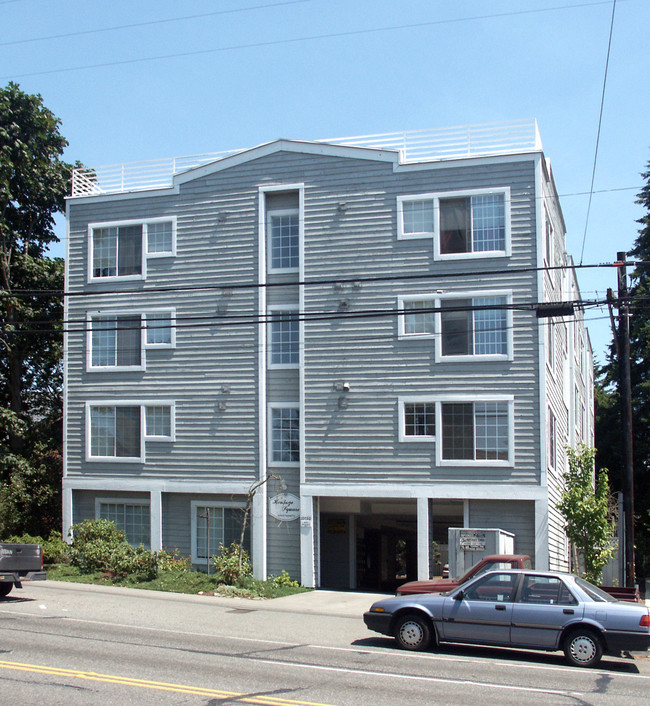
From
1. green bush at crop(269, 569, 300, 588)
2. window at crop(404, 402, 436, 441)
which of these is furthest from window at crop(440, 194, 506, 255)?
green bush at crop(269, 569, 300, 588)

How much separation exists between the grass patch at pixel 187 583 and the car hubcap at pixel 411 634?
9141 mm

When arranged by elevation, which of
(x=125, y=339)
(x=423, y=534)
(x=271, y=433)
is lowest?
(x=423, y=534)

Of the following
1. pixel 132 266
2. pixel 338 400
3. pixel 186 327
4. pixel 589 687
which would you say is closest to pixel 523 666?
pixel 589 687

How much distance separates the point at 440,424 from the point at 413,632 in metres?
11.0

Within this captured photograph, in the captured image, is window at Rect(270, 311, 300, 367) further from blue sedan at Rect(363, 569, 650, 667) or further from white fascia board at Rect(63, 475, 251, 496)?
blue sedan at Rect(363, 569, 650, 667)

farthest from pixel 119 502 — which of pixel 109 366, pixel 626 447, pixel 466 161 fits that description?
pixel 626 447

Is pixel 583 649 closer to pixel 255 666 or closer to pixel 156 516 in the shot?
pixel 255 666

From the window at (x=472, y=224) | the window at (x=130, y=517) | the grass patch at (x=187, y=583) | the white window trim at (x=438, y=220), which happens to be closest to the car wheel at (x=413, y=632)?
the grass patch at (x=187, y=583)

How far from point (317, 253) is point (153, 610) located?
11.9 meters

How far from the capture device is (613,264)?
19.0 meters

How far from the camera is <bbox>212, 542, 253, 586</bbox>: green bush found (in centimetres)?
2364

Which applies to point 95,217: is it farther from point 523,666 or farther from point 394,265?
point 523,666

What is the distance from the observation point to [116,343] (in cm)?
2831

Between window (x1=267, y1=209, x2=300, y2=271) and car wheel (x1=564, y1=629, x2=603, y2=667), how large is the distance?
1610 cm
